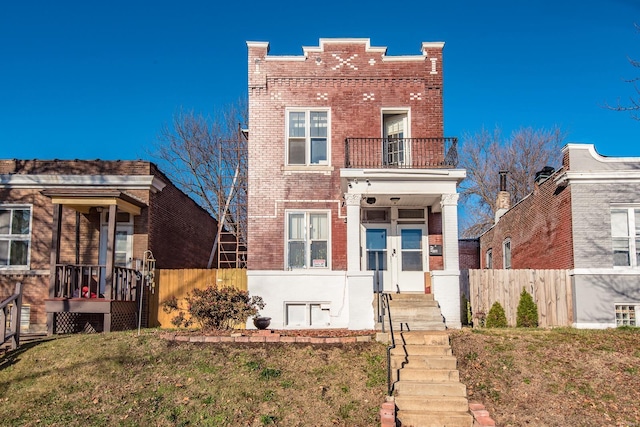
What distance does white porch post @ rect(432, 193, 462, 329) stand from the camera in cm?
1644

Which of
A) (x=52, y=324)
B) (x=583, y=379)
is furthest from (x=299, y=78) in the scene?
(x=583, y=379)

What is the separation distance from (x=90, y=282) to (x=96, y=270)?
0.80 meters

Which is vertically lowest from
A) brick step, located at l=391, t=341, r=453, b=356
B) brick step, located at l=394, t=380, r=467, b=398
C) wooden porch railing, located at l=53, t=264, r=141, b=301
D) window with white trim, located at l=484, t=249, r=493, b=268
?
brick step, located at l=394, t=380, r=467, b=398

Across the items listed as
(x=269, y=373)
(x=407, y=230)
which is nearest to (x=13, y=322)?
(x=269, y=373)

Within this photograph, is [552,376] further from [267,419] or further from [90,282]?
[90,282]

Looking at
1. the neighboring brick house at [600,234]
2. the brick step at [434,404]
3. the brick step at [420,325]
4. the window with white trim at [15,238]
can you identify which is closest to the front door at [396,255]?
the brick step at [420,325]

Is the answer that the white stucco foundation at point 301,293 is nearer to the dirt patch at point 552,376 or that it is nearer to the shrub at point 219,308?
the shrub at point 219,308

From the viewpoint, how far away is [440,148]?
60.6ft

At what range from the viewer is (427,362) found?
12.8m

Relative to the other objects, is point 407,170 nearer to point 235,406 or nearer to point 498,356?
point 498,356

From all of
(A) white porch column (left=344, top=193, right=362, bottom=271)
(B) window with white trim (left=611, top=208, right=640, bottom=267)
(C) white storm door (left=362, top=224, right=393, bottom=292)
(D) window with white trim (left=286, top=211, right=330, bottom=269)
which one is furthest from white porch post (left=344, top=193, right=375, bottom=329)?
(B) window with white trim (left=611, top=208, right=640, bottom=267)

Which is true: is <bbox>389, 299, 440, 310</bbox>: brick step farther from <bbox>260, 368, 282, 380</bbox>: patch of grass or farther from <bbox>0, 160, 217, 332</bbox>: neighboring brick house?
<bbox>0, 160, 217, 332</bbox>: neighboring brick house

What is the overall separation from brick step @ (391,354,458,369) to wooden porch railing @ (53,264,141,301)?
821 centimetres

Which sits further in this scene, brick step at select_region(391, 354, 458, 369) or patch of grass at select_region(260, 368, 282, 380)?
brick step at select_region(391, 354, 458, 369)
